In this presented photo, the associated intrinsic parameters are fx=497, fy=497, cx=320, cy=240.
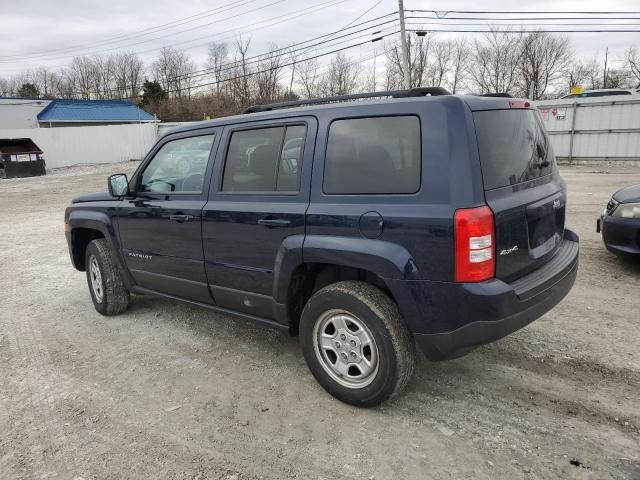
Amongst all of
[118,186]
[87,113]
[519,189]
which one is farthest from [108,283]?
[87,113]

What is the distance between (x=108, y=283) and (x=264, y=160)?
2.40 meters

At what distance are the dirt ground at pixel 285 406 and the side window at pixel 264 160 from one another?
137 centimetres

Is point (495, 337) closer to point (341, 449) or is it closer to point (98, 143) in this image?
point (341, 449)

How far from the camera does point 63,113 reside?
41250mm

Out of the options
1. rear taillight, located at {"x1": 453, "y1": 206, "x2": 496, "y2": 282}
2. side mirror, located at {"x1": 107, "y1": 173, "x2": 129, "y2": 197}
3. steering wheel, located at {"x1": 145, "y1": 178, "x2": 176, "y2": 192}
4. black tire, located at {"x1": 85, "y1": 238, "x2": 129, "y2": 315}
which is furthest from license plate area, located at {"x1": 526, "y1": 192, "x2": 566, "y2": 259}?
black tire, located at {"x1": 85, "y1": 238, "x2": 129, "y2": 315}

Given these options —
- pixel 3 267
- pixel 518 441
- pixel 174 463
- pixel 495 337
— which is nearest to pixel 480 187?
pixel 495 337

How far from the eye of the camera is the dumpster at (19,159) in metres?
23.0

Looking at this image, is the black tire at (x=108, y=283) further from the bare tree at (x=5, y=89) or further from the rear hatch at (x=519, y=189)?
the bare tree at (x=5, y=89)

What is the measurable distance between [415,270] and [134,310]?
3.54 metres

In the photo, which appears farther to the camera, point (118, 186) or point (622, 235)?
point (622, 235)

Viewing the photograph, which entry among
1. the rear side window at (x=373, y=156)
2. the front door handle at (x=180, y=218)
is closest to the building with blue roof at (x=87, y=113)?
the front door handle at (x=180, y=218)

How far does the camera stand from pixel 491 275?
2.64 meters

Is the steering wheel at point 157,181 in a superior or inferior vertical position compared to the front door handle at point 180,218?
superior

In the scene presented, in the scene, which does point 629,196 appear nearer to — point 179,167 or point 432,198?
point 432,198
